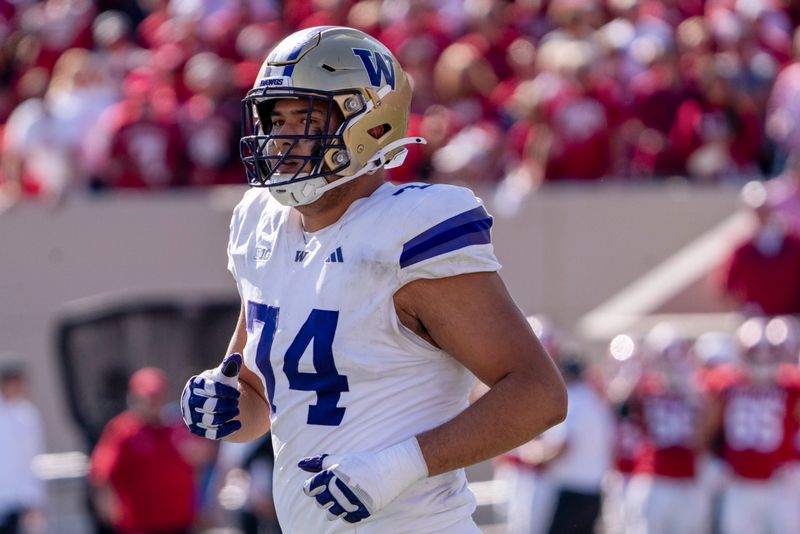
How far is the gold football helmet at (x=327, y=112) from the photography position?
2947 millimetres

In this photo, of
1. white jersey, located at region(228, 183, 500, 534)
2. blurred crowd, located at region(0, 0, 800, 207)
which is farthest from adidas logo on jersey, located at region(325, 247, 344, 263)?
blurred crowd, located at region(0, 0, 800, 207)

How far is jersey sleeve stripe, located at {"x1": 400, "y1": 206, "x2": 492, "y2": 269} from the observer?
282 cm

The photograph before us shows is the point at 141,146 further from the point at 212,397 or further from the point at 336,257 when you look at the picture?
the point at 336,257

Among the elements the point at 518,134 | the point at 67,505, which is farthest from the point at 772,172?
the point at 67,505

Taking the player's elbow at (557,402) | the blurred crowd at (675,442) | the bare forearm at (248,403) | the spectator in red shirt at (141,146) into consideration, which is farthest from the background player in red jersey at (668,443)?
the player's elbow at (557,402)

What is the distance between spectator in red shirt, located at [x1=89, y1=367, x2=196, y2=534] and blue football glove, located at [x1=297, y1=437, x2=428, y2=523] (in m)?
5.71

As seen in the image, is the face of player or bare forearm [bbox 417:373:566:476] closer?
bare forearm [bbox 417:373:566:476]

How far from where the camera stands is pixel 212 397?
3123 millimetres

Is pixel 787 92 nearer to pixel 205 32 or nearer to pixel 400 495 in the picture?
pixel 205 32

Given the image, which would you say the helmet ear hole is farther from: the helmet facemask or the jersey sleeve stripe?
the jersey sleeve stripe

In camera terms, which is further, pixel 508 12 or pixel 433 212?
pixel 508 12

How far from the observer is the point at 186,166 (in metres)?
10.2

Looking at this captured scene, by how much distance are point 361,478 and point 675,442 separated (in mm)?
6542

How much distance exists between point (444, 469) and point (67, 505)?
7.09 meters
